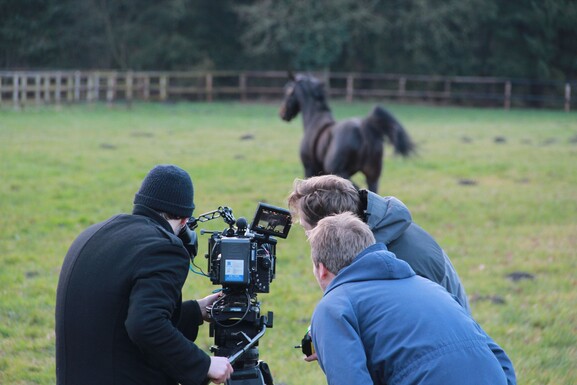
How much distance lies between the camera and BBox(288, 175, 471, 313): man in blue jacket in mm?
3609

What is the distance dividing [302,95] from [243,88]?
73.2 feet

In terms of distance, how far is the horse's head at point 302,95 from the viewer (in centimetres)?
1277

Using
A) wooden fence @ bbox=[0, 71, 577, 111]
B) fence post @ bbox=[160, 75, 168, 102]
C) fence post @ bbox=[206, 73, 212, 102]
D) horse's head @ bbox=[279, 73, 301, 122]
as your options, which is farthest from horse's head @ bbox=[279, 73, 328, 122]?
fence post @ bbox=[206, 73, 212, 102]

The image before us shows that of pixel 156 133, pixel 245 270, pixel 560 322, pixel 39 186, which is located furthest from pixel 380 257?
pixel 156 133

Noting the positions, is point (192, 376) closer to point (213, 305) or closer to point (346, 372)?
point (213, 305)

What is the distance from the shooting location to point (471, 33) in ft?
133

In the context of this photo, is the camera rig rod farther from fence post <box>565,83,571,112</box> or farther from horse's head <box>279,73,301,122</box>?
fence post <box>565,83,571,112</box>

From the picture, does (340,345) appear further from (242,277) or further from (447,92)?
(447,92)

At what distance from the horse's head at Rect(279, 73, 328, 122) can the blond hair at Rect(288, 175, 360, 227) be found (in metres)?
9.02

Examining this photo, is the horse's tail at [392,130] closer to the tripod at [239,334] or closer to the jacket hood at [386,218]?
the jacket hood at [386,218]

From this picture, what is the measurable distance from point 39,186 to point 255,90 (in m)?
23.6

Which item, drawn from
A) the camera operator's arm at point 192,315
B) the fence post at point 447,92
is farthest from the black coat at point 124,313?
the fence post at point 447,92

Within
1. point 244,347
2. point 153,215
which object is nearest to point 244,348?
point 244,347

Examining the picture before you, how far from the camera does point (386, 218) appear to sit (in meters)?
3.71
